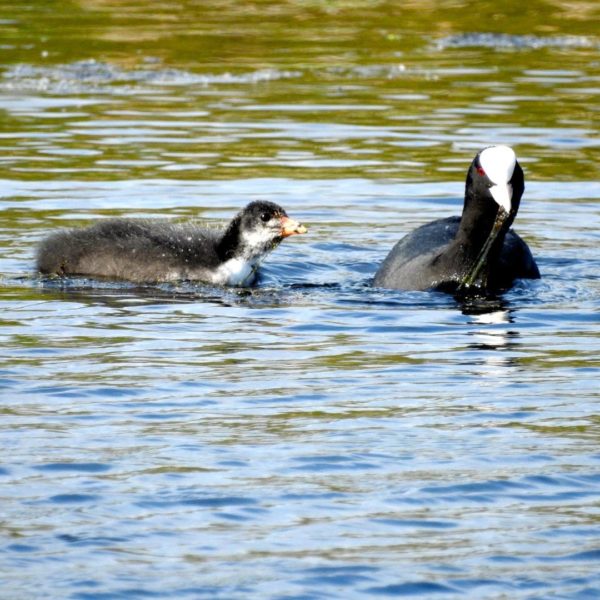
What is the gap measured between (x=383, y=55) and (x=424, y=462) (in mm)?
14530

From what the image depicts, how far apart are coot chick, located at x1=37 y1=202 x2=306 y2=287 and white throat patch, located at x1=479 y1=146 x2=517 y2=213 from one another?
1.22 m

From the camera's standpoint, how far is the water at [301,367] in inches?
209

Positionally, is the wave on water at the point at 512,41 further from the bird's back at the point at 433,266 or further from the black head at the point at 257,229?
the black head at the point at 257,229

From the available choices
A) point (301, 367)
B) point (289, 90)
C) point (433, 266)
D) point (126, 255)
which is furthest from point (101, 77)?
point (301, 367)

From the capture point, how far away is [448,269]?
9.86 m

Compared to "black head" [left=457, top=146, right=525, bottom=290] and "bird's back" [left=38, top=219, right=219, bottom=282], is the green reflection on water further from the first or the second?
"black head" [left=457, top=146, right=525, bottom=290]

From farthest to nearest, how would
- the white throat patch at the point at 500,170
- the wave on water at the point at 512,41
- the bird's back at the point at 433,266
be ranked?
1. the wave on water at the point at 512,41
2. the bird's back at the point at 433,266
3. the white throat patch at the point at 500,170

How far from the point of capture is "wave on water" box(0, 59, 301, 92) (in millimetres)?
18156

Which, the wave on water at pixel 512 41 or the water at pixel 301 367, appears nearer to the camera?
the water at pixel 301 367

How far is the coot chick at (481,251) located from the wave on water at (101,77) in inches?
344

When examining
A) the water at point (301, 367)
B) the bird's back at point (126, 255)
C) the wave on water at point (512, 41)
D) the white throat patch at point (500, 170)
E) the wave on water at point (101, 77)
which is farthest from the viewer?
the wave on water at point (512, 41)

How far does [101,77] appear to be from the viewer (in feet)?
61.3

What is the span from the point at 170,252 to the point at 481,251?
6.27 ft

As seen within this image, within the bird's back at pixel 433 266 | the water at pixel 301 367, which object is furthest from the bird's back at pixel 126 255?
the bird's back at pixel 433 266
